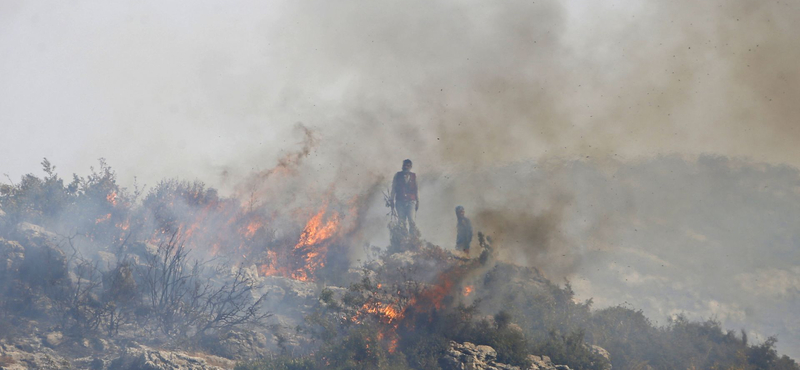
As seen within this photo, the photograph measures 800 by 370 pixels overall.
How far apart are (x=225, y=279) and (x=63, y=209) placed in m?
9.92

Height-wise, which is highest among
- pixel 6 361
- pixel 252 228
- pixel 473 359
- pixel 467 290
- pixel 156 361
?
pixel 252 228

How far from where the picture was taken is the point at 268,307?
21.1 m

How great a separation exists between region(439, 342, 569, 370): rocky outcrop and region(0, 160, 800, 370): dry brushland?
47 mm

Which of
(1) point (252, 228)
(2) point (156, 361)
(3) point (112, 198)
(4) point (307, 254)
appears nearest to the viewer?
(2) point (156, 361)

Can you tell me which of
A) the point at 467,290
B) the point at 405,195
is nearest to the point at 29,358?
the point at 467,290

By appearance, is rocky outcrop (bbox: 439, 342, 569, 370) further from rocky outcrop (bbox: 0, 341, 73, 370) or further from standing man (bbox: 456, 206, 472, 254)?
rocky outcrop (bbox: 0, 341, 73, 370)

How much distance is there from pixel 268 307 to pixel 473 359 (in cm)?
988

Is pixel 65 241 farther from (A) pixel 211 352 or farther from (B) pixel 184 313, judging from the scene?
(A) pixel 211 352

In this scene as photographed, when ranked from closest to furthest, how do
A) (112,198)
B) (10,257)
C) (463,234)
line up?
(10,257) → (463,234) → (112,198)

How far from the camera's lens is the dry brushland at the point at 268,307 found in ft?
51.8

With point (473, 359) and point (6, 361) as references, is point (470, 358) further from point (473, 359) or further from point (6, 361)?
point (6, 361)

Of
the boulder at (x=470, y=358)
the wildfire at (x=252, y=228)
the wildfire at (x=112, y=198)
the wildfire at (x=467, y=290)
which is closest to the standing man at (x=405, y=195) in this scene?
the wildfire at (x=467, y=290)

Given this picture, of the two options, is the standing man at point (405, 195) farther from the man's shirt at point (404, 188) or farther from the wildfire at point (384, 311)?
the wildfire at point (384, 311)

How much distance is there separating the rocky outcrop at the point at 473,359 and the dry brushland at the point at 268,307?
5 cm
